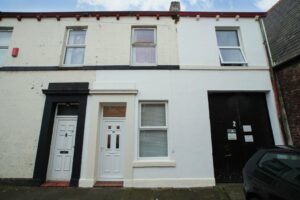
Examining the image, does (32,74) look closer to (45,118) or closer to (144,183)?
(45,118)

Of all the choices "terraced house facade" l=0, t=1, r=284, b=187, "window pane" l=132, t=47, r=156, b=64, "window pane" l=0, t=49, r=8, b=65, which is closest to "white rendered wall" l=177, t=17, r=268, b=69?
"terraced house facade" l=0, t=1, r=284, b=187

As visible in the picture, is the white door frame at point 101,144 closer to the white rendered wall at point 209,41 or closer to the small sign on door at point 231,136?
the white rendered wall at point 209,41

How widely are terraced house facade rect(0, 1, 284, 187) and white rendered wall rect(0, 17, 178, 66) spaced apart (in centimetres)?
→ 4

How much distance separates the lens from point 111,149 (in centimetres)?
595

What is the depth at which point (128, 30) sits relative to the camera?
22.4 ft

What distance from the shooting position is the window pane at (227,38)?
693 cm

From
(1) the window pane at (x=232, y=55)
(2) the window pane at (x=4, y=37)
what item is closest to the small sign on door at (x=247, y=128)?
(1) the window pane at (x=232, y=55)

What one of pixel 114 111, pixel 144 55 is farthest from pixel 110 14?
pixel 114 111

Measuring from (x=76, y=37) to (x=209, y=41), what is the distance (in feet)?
18.1

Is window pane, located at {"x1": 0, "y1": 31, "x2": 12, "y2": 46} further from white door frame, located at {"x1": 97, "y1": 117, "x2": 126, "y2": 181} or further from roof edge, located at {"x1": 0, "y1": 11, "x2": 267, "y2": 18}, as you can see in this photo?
white door frame, located at {"x1": 97, "y1": 117, "x2": 126, "y2": 181}

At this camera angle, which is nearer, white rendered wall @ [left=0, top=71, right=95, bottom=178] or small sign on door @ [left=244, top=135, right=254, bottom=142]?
white rendered wall @ [left=0, top=71, right=95, bottom=178]

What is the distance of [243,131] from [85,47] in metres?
6.90

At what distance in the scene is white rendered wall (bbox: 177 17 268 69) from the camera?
21.3 feet

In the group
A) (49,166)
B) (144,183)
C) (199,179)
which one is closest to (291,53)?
(199,179)
